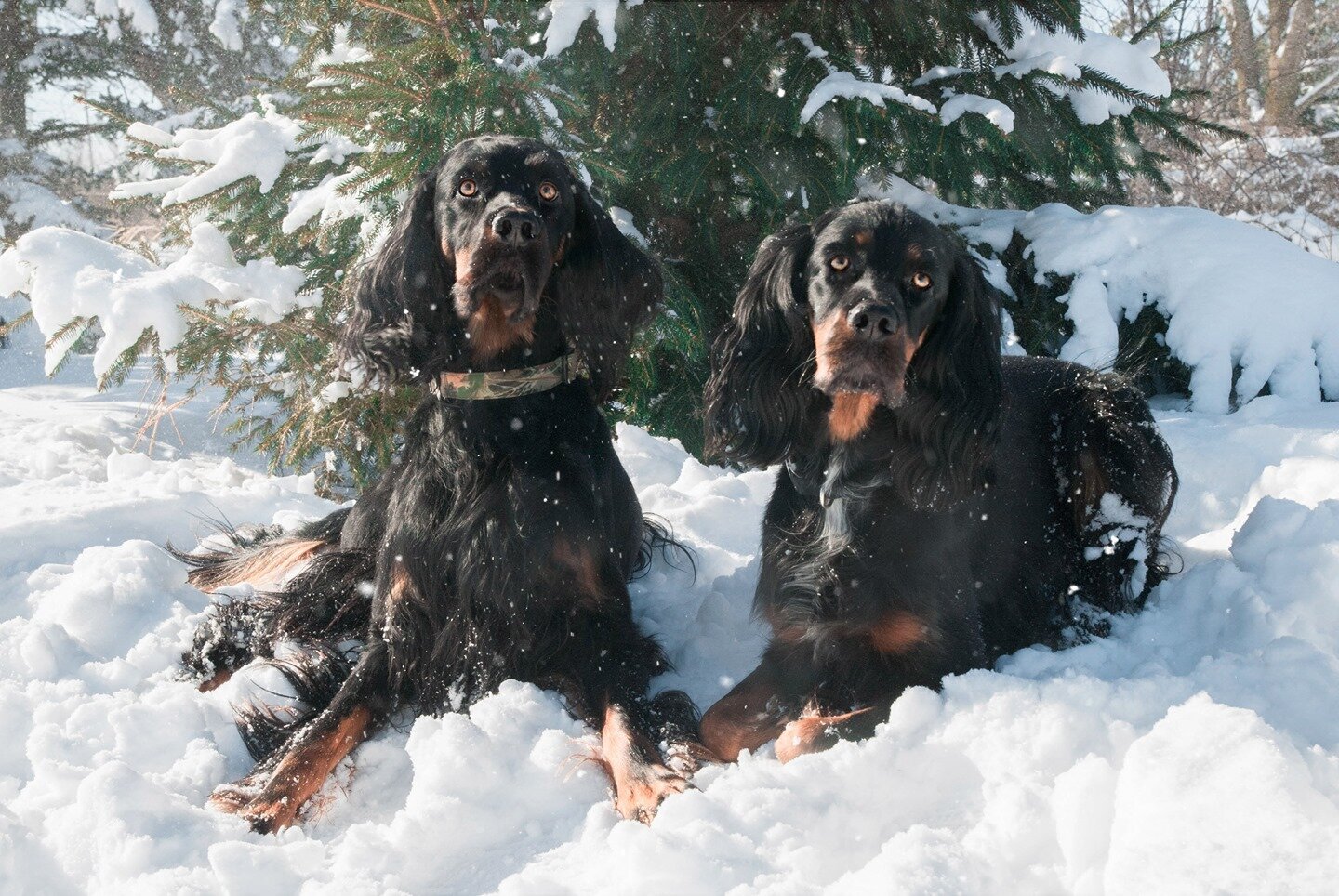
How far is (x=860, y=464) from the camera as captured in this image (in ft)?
7.75

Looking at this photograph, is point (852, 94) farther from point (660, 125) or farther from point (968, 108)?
point (660, 125)

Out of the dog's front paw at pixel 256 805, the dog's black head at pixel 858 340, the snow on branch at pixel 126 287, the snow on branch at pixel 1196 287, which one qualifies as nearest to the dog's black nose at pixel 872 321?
the dog's black head at pixel 858 340

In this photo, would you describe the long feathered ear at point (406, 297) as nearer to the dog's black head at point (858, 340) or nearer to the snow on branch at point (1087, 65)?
the dog's black head at point (858, 340)

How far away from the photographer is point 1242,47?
10555 mm

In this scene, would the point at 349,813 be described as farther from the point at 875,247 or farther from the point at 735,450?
the point at 875,247

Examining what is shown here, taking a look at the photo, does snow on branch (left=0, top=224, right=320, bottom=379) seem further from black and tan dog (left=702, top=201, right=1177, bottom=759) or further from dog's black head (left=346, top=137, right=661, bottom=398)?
black and tan dog (left=702, top=201, right=1177, bottom=759)

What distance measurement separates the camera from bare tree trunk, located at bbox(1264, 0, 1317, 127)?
10.8 metres

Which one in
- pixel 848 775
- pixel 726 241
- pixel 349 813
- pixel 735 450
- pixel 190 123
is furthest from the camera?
pixel 190 123

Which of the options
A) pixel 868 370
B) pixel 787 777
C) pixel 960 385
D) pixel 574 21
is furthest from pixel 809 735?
pixel 574 21

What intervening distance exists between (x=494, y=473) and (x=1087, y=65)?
116 inches

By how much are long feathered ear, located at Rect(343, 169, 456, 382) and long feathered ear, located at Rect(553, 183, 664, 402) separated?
0.31m

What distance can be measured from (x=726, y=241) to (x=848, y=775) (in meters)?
3.07

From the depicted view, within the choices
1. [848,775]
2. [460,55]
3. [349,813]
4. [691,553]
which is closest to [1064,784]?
[848,775]

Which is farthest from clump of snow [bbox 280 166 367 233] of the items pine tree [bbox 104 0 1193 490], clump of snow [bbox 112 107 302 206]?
clump of snow [bbox 112 107 302 206]
